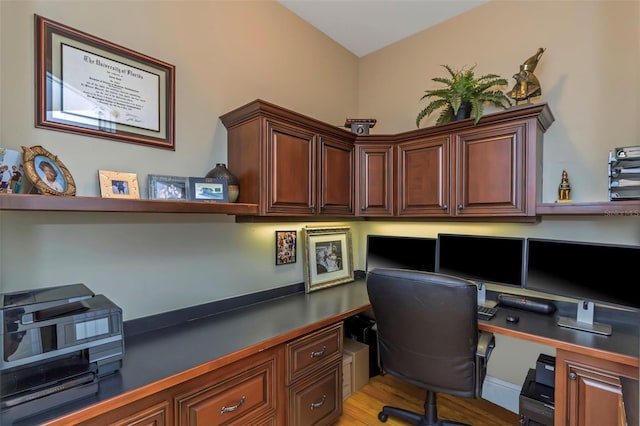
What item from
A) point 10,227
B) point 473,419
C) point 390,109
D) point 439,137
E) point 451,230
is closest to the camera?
point 10,227

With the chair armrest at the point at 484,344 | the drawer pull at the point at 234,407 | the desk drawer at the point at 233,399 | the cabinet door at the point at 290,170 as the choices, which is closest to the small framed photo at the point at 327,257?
the cabinet door at the point at 290,170

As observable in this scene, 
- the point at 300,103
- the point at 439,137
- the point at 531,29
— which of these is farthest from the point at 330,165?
the point at 531,29

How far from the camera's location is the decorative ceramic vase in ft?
5.92

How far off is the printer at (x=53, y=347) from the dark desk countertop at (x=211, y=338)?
0.05 meters

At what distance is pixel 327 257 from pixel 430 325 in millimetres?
1184

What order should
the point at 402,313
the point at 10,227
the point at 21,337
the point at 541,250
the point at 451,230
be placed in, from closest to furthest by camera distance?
1. the point at 21,337
2. the point at 10,227
3. the point at 402,313
4. the point at 541,250
5. the point at 451,230

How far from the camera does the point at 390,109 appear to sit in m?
2.93

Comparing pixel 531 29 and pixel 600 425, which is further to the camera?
pixel 531 29

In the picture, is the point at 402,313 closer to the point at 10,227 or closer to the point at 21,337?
the point at 21,337

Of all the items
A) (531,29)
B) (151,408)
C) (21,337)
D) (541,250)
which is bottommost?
(151,408)

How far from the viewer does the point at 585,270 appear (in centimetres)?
172

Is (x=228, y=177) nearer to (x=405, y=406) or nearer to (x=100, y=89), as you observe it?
(x=100, y=89)

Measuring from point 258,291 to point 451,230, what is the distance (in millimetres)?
1659

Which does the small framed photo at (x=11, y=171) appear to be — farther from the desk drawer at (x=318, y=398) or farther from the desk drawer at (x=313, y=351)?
the desk drawer at (x=318, y=398)
